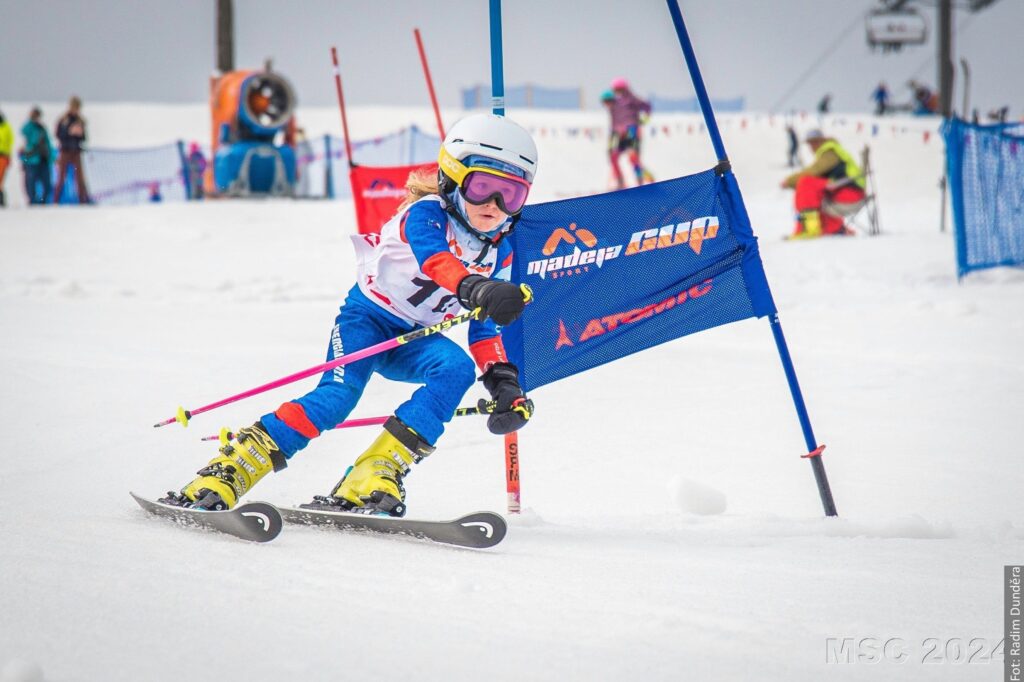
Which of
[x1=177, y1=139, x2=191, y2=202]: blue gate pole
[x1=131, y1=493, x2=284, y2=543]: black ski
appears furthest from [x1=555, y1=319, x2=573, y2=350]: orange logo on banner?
[x1=177, y1=139, x2=191, y2=202]: blue gate pole

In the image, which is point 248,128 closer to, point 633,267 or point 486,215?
point 633,267

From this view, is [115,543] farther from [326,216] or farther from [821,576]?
[326,216]

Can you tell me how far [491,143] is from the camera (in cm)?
379

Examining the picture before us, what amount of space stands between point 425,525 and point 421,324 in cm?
88

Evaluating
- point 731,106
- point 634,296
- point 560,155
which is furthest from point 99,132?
point 634,296

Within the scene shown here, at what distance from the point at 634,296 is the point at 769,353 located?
13.0 ft

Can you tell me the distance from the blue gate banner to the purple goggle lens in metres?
0.68

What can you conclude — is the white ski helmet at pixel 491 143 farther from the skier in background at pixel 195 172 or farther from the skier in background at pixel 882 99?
the skier in background at pixel 882 99

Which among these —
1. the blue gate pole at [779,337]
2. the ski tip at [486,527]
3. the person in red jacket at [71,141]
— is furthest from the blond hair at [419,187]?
the person in red jacket at [71,141]

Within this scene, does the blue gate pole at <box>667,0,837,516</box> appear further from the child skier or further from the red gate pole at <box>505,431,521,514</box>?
the red gate pole at <box>505,431,521,514</box>

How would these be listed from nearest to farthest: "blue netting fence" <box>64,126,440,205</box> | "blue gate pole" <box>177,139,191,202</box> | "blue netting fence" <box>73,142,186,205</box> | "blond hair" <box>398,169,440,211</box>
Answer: "blond hair" <box>398,169,440,211</box> → "blue gate pole" <box>177,139,191,202</box> → "blue netting fence" <box>64,126,440,205</box> → "blue netting fence" <box>73,142,186,205</box>

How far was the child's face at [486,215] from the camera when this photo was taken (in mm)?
3846

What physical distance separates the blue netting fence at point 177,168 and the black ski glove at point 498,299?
18.7 meters

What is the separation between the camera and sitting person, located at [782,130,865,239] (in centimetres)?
1530
